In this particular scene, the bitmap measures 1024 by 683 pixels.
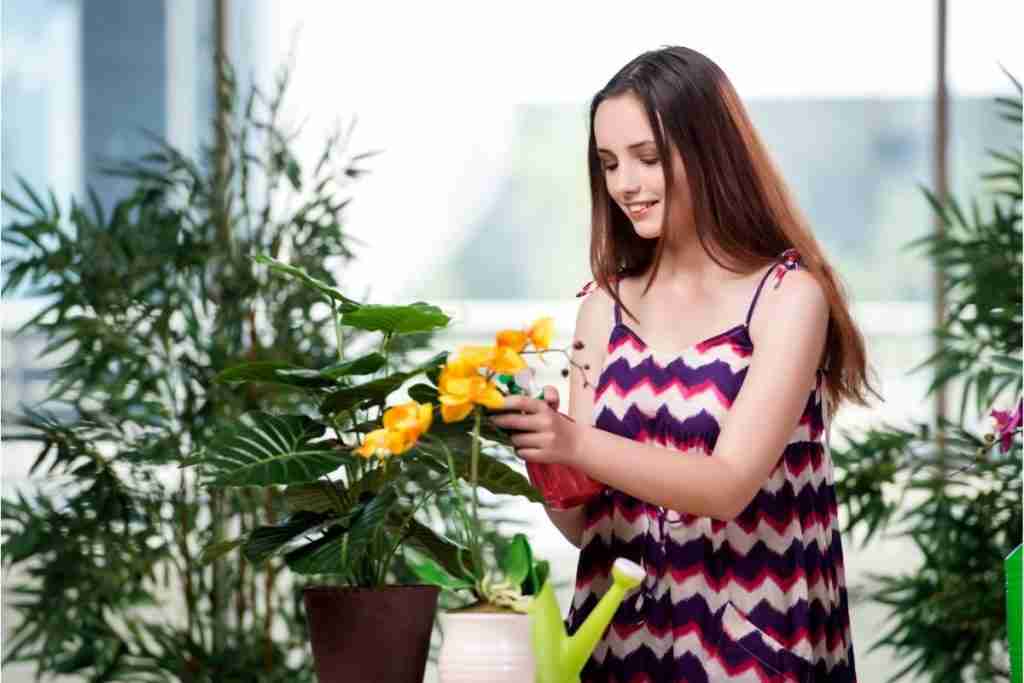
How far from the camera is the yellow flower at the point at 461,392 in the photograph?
119 centimetres

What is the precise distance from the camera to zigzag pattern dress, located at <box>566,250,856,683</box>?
4.91ft

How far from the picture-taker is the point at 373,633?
131 cm

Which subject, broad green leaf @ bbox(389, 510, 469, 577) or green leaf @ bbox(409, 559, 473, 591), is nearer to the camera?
green leaf @ bbox(409, 559, 473, 591)

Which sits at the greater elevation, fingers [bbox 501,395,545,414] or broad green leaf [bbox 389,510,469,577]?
fingers [bbox 501,395,545,414]

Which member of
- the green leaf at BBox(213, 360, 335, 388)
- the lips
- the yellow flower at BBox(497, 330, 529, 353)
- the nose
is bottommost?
the green leaf at BBox(213, 360, 335, 388)

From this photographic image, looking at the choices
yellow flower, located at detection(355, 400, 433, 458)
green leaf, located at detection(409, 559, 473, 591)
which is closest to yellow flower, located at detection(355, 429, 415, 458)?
yellow flower, located at detection(355, 400, 433, 458)

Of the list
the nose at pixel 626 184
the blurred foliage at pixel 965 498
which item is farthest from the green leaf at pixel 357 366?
the blurred foliage at pixel 965 498

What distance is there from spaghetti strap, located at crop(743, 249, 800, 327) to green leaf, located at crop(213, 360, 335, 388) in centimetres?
45

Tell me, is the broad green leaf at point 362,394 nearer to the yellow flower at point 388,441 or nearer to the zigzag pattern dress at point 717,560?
the yellow flower at point 388,441

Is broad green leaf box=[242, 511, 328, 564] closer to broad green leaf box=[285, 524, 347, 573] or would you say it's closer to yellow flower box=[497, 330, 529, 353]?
broad green leaf box=[285, 524, 347, 573]

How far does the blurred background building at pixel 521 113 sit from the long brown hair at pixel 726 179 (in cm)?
393

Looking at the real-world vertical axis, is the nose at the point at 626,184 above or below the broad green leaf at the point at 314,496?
above

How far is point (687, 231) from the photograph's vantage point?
157 cm

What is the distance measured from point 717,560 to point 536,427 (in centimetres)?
33
